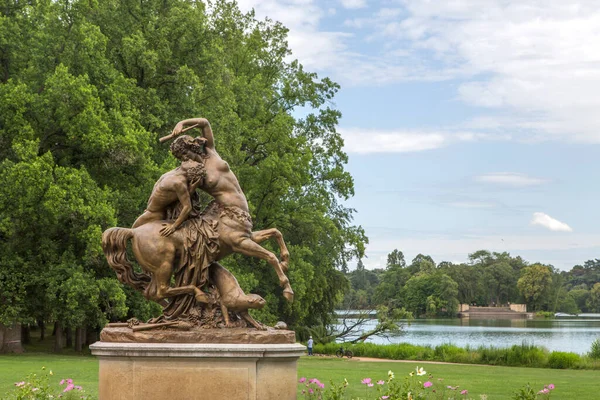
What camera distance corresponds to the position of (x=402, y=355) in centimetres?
3167

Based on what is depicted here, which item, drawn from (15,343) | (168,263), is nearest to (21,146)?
(15,343)

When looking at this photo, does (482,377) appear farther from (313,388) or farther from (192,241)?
(192,241)

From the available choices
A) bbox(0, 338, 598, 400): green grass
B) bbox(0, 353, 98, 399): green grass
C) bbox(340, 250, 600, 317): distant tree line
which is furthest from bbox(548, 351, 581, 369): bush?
bbox(340, 250, 600, 317): distant tree line

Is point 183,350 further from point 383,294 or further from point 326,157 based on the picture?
point 383,294

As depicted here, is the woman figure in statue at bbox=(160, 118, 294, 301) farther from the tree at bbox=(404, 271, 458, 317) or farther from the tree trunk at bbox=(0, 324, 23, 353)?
the tree at bbox=(404, 271, 458, 317)

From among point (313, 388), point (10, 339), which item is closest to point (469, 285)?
point (10, 339)

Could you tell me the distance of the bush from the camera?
2761 centimetres

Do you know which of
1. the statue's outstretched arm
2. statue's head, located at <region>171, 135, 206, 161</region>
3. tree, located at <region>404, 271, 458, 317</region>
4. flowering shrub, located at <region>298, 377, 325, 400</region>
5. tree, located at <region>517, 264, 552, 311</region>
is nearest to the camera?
statue's head, located at <region>171, 135, 206, 161</region>

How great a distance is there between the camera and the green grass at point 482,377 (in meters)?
17.8

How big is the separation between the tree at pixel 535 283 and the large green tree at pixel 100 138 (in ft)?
281

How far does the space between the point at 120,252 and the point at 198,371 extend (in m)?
1.95

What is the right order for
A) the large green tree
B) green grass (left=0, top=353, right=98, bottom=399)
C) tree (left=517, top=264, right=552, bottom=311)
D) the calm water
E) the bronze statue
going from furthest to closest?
tree (left=517, top=264, right=552, bottom=311), the calm water, the large green tree, green grass (left=0, top=353, right=98, bottom=399), the bronze statue

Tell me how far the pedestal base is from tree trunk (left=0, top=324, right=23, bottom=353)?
1844 centimetres

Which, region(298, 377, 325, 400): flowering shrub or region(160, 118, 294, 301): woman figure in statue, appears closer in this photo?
region(160, 118, 294, 301): woman figure in statue
